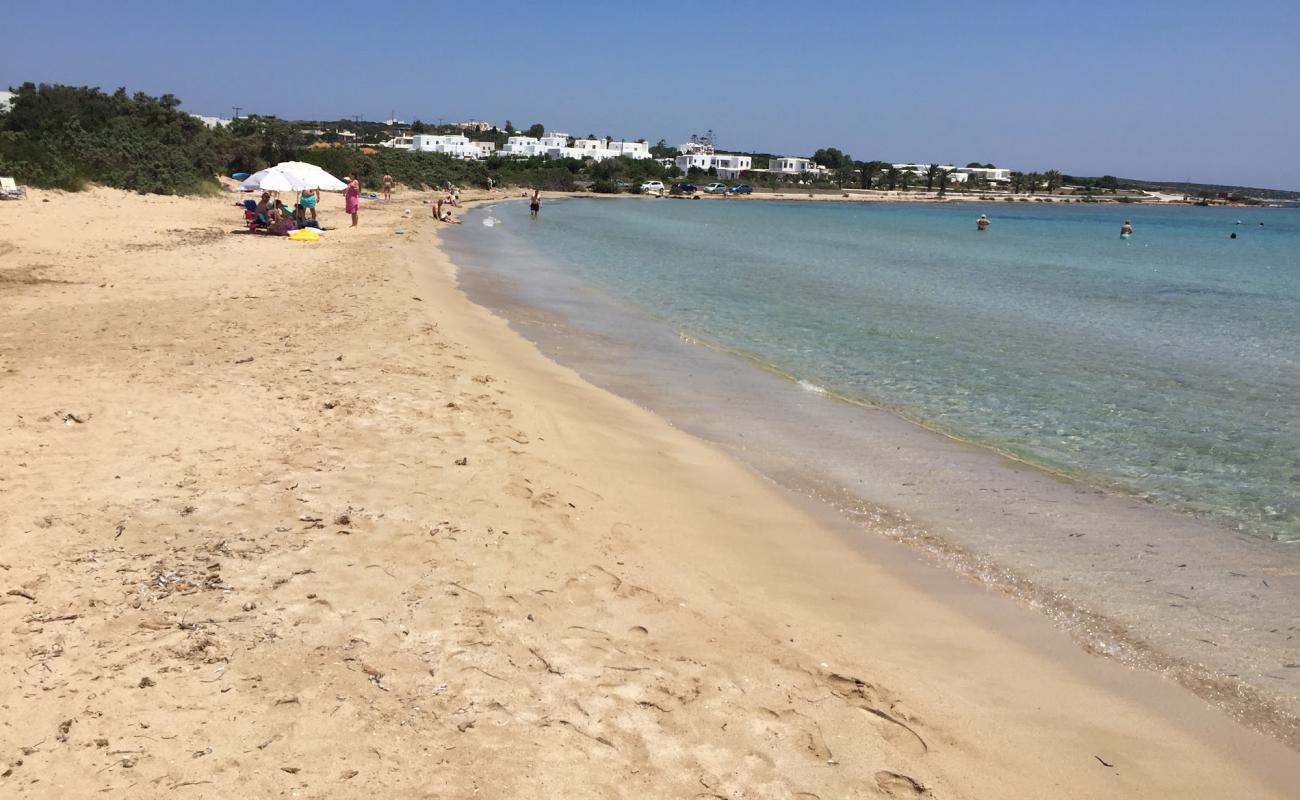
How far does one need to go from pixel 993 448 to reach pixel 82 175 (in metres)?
29.4

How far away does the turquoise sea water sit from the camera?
8844 mm

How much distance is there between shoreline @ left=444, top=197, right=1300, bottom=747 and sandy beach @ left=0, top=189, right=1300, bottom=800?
1.19 ft

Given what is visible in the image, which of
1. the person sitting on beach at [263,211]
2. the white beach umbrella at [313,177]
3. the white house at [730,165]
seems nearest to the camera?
the white beach umbrella at [313,177]

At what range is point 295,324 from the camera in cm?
1059

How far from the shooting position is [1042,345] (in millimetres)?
15867

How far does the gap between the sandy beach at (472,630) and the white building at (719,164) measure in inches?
6382

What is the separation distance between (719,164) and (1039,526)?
176165 millimetres

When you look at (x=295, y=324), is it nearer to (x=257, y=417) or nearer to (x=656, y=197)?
(x=257, y=417)

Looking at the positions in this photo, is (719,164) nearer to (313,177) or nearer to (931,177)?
(931,177)

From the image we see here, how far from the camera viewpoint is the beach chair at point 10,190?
21312 mm

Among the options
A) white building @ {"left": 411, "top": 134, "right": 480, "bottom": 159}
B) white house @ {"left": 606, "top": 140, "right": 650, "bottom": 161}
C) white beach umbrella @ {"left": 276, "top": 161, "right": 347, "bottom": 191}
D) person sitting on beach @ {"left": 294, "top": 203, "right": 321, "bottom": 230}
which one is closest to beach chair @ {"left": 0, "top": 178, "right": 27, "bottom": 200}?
person sitting on beach @ {"left": 294, "top": 203, "right": 321, "bottom": 230}

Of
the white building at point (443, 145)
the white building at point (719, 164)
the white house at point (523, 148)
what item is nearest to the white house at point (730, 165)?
the white building at point (719, 164)

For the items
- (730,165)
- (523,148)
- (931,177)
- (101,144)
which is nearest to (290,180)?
(101,144)

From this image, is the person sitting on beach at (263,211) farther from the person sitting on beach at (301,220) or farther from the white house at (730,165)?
the white house at (730,165)
